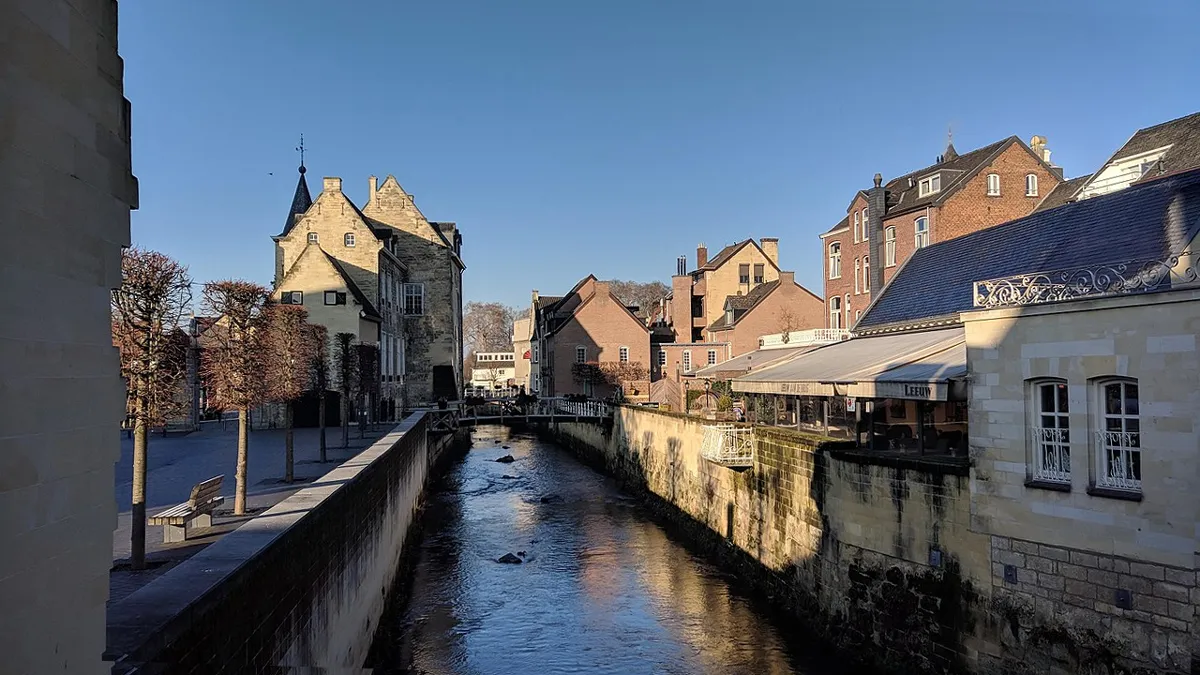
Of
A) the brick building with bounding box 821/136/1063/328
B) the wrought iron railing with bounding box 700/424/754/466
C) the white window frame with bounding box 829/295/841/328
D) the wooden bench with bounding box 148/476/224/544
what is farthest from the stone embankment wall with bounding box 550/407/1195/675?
the white window frame with bounding box 829/295/841/328

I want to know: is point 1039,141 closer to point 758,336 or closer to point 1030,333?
point 758,336

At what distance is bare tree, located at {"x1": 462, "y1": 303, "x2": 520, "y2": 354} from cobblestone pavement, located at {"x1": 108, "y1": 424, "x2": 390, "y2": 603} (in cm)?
10941

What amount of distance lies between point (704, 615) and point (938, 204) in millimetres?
21798

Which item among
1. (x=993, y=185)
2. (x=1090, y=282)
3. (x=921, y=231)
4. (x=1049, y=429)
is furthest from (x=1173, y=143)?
(x=1049, y=429)

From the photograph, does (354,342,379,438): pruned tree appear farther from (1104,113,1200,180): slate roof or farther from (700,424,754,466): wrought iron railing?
(1104,113,1200,180): slate roof

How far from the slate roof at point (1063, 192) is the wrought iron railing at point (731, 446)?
17.9 meters

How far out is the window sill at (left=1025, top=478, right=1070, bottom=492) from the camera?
10.4 meters

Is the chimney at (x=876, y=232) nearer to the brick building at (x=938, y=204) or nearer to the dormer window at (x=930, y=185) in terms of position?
the brick building at (x=938, y=204)

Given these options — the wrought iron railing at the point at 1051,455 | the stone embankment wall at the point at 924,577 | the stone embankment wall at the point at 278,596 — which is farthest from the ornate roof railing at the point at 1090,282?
the stone embankment wall at the point at 278,596

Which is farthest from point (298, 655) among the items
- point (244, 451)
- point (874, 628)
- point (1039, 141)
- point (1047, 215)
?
point (1039, 141)

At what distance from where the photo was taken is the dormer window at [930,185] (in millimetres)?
33000

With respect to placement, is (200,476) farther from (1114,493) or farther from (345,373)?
(1114,493)

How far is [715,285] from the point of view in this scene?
196 feet

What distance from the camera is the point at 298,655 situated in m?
8.60
